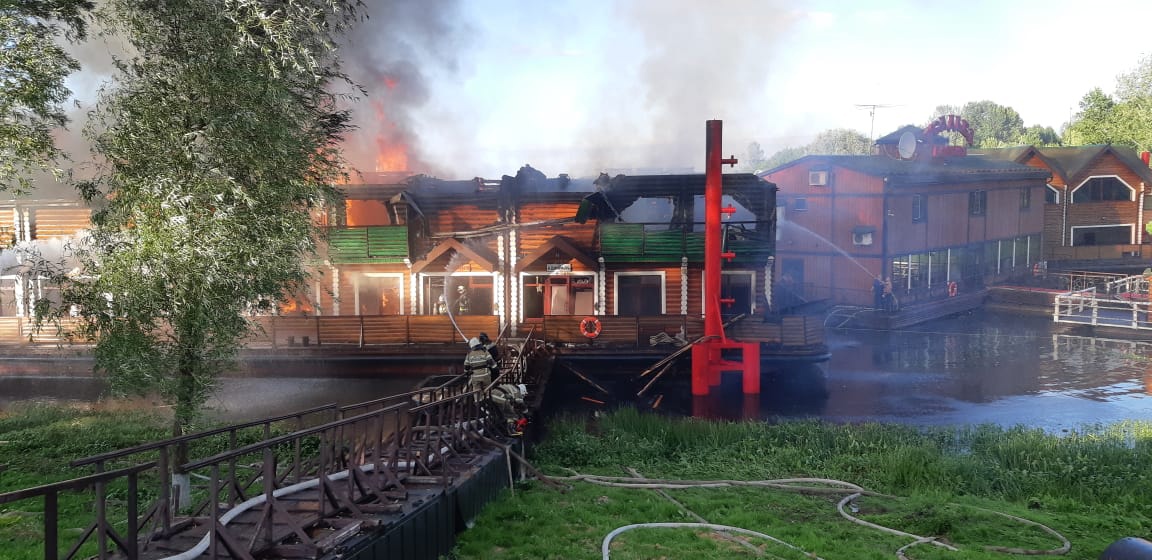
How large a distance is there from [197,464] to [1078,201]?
60.1 metres

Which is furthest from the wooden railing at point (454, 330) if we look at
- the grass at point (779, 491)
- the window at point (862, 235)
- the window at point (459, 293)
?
the window at point (862, 235)

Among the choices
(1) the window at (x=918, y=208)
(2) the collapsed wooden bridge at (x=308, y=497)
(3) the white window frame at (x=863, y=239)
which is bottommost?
(2) the collapsed wooden bridge at (x=308, y=497)

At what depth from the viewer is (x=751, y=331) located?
26.1 m

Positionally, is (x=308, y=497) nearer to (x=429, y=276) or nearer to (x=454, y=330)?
(x=454, y=330)

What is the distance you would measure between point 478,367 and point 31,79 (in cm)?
834

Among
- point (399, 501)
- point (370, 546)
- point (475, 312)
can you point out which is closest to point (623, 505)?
point (399, 501)

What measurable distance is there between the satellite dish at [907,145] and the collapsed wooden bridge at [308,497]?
38.6m

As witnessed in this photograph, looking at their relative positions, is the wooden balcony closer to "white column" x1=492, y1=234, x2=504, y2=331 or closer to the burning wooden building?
the burning wooden building

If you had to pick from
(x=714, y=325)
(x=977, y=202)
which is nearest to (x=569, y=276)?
(x=714, y=325)

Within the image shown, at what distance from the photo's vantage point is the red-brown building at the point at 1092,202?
52719mm

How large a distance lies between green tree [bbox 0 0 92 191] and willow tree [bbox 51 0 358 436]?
644 millimetres

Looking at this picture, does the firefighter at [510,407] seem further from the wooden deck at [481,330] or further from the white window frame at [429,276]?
the white window frame at [429,276]

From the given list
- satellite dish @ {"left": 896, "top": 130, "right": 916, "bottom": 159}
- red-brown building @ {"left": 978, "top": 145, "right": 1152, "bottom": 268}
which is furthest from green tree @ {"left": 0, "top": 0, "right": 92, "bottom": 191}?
red-brown building @ {"left": 978, "top": 145, "right": 1152, "bottom": 268}

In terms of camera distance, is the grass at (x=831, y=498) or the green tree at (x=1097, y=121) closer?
the grass at (x=831, y=498)
